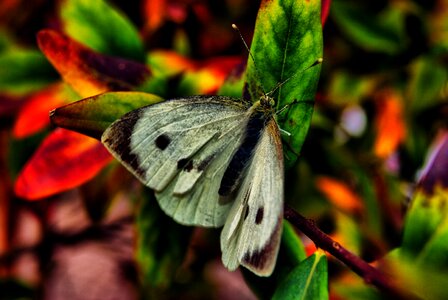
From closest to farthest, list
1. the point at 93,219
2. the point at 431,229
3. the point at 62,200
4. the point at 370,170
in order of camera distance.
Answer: the point at 431,229 → the point at 93,219 → the point at 370,170 → the point at 62,200

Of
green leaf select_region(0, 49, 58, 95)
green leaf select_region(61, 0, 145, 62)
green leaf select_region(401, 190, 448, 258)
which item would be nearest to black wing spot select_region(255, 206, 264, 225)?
green leaf select_region(401, 190, 448, 258)

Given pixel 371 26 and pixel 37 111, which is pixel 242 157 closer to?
pixel 37 111

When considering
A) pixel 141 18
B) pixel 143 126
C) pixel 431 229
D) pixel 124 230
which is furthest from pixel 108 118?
pixel 124 230

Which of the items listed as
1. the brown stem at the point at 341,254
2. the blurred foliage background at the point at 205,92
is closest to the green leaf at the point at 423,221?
the blurred foliage background at the point at 205,92

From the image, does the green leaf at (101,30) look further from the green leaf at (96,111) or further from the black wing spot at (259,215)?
the black wing spot at (259,215)

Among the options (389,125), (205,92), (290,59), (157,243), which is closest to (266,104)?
Result: (290,59)

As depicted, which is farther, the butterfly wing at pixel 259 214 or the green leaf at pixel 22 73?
the green leaf at pixel 22 73

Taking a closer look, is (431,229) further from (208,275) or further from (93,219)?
(208,275)
